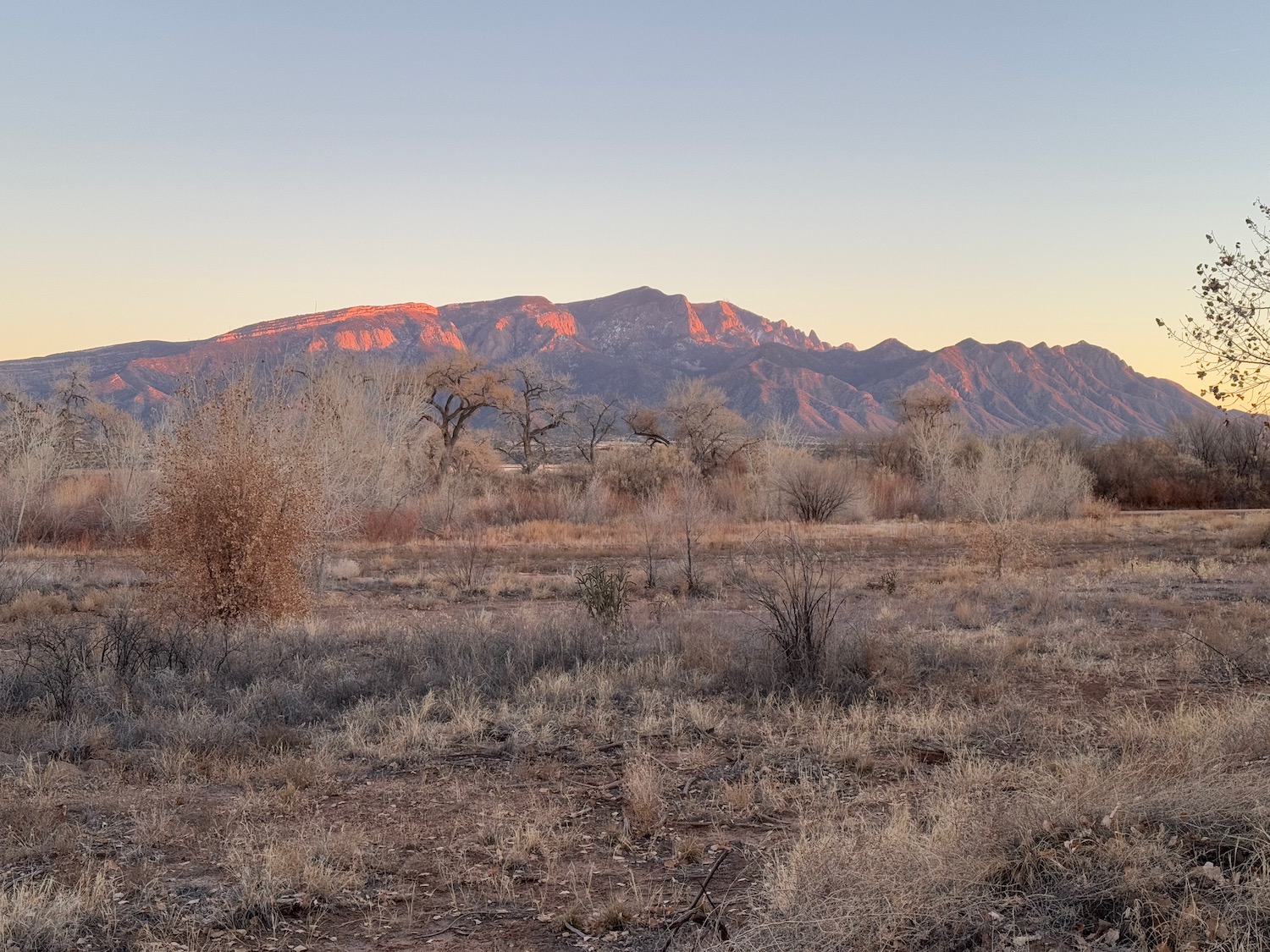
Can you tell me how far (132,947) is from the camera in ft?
13.0

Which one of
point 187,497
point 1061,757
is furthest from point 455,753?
point 187,497

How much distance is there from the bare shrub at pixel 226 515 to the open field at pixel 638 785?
2.49 ft

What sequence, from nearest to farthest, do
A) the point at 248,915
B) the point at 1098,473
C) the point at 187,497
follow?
1. the point at 248,915
2. the point at 187,497
3. the point at 1098,473

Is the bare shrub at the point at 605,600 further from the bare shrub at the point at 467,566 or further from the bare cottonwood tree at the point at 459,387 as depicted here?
the bare cottonwood tree at the point at 459,387

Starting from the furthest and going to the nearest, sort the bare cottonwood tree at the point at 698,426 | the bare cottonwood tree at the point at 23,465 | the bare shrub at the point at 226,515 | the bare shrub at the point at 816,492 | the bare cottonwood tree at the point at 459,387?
the bare cottonwood tree at the point at 459,387, the bare cottonwood tree at the point at 698,426, the bare shrub at the point at 816,492, the bare cottonwood tree at the point at 23,465, the bare shrub at the point at 226,515

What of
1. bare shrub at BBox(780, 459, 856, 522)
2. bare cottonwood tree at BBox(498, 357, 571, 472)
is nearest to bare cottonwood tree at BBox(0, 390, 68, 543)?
bare shrub at BBox(780, 459, 856, 522)

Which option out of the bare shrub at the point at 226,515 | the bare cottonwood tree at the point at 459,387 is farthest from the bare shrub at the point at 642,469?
the bare shrub at the point at 226,515

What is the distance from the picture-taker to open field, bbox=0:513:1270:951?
12.5ft

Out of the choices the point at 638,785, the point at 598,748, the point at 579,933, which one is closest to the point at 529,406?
the point at 598,748

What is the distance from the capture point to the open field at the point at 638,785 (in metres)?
3.80

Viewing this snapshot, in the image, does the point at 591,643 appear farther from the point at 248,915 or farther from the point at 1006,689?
the point at 248,915

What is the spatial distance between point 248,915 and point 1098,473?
5448 centimetres

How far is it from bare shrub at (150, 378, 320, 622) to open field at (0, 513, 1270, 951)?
0.76 m

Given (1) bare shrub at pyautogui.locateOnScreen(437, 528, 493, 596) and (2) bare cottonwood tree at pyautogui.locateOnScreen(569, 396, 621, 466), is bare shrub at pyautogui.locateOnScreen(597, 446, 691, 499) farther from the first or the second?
(1) bare shrub at pyautogui.locateOnScreen(437, 528, 493, 596)
